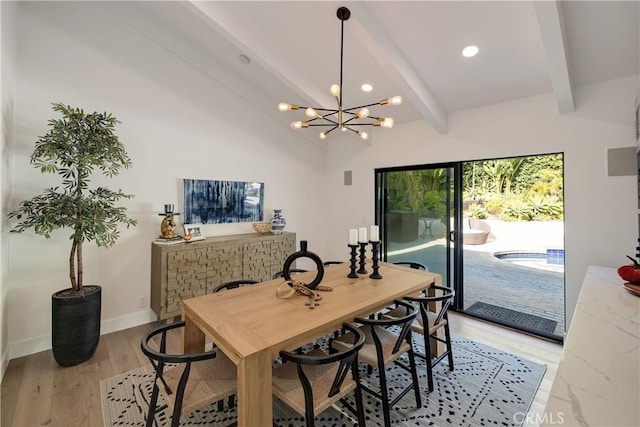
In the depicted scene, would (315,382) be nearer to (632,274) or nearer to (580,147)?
(632,274)

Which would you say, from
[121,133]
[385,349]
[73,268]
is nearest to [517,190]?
[385,349]

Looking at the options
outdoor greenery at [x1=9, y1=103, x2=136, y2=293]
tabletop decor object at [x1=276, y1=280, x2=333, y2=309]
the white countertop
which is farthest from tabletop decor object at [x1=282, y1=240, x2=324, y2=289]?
outdoor greenery at [x1=9, y1=103, x2=136, y2=293]

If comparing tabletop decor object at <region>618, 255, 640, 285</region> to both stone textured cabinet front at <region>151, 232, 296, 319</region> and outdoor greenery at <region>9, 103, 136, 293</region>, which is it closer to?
stone textured cabinet front at <region>151, 232, 296, 319</region>

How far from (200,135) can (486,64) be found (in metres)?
3.52

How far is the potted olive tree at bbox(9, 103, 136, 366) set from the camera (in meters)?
2.39

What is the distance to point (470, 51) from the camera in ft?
9.23

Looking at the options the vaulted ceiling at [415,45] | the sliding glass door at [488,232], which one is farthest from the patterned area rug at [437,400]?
Answer: the vaulted ceiling at [415,45]

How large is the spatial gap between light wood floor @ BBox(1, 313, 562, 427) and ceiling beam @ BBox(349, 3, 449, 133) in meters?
2.72

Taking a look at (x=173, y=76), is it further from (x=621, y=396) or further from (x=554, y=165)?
(x=554, y=165)

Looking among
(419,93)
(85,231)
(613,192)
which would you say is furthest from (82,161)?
(613,192)

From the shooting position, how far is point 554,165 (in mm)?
6074

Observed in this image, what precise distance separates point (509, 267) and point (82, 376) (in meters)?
6.89

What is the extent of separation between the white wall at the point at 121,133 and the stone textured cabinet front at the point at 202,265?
41 cm

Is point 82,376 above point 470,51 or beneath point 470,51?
beneath
